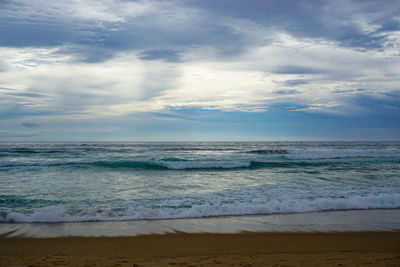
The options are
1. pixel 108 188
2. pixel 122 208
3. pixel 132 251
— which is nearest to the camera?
pixel 132 251

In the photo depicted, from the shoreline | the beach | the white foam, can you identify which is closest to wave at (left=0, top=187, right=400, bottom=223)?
the beach

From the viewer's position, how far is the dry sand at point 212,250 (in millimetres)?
4355

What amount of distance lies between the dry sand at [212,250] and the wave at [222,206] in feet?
5.03

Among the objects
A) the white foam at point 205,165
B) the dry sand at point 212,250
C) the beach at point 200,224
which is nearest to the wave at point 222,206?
the beach at point 200,224

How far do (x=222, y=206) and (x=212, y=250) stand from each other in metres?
2.94

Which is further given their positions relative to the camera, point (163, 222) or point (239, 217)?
point (239, 217)

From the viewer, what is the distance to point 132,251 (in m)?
4.86

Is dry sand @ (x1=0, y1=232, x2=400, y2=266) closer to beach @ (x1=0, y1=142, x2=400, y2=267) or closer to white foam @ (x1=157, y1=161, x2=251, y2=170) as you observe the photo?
beach @ (x1=0, y1=142, x2=400, y2=267)

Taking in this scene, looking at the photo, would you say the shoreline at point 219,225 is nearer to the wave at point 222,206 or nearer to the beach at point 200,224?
the beach at point 200,224

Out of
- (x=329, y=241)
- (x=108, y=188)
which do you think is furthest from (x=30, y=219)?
(x=329, y=241)

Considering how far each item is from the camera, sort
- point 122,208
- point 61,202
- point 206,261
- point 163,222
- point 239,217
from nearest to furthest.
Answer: point 206,261
point 163,222
point 239,217
point 122,208
point 61,202

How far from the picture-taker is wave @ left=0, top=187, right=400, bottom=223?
706 cm

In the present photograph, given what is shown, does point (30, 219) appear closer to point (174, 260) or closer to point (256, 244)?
point (174, 260)

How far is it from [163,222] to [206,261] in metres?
2.63
